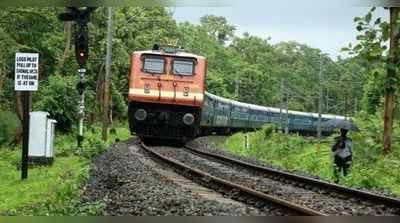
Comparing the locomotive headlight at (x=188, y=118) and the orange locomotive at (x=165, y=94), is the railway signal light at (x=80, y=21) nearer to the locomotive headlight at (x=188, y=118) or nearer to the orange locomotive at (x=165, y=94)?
the orange locomotive at (x=165, y=94)

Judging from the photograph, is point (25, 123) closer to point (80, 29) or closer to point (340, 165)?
point (80, 29)

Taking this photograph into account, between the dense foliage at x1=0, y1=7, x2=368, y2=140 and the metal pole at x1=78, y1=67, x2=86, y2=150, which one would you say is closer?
the metal pole at x1=78, y1=67, x2=86, y2=150

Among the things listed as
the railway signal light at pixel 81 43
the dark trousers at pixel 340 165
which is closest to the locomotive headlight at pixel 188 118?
the dark trousers at pixel 340 165

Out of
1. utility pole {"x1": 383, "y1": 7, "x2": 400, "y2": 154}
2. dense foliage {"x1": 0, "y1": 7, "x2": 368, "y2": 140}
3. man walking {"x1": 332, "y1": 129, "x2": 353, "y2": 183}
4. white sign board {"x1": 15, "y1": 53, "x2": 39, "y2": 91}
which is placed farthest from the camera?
man walking {"x1": 332, "y1": 129, "x2": 353, "y2": 183}

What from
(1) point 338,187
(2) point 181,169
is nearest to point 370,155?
(1) point 338,187

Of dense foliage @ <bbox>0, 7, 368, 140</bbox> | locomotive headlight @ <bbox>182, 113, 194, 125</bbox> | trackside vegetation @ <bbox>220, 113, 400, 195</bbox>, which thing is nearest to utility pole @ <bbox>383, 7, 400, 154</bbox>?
dense foliage @ <bbox>0, 7, 368, 140</bbox>

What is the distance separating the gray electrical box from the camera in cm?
582

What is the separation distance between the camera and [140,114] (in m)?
9.39

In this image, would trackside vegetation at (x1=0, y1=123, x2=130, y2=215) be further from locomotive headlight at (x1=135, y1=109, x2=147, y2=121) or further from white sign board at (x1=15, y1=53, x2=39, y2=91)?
locomotive headlight at (x1=135, y1=109, x2=147, y2=121)

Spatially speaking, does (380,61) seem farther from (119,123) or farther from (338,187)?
(119,123)

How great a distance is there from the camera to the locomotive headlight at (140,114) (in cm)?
936

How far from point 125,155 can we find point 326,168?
7.69 feet

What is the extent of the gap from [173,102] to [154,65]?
3.03 ft

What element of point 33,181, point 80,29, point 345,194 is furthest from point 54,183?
point 345,194
